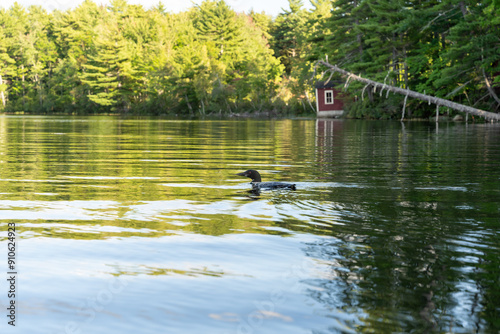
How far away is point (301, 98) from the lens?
80.8 meters

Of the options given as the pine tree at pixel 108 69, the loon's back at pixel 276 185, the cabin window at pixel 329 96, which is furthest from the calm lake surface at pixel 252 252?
the pine tree at pixel 108 69

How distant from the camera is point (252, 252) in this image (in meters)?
7.55

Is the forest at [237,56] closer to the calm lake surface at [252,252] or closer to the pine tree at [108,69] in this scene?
the pine tree at [108,69]

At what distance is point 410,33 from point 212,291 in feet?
174

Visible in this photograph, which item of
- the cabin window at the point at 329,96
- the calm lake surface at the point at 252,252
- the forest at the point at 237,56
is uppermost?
the forest at the point at 237,56

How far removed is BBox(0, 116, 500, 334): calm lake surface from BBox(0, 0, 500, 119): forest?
22.6 m

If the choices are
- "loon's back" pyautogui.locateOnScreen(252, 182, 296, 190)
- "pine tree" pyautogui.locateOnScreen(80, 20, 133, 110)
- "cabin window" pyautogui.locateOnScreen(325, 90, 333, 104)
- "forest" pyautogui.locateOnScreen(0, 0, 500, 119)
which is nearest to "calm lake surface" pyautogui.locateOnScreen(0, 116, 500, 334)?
"loon's back" pyautogui.locateOnScreen(252, 182, 296, 190)

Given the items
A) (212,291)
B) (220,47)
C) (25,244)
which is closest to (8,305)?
(212,291)

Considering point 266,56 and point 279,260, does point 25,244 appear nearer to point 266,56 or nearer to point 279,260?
point 279,260

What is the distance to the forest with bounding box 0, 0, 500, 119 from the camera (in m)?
47.3

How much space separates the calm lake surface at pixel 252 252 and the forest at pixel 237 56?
74.1 ft

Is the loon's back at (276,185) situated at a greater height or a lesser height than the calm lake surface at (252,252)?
greater

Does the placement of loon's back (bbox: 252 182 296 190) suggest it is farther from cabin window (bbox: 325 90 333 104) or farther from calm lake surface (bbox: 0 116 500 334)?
cabin window (bbox: 325 90 333 104)

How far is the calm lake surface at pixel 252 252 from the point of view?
5.30m
